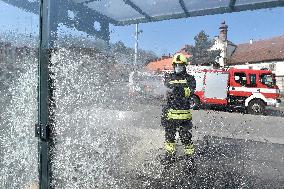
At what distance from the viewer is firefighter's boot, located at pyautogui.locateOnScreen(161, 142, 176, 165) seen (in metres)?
3.63

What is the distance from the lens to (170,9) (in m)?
2.09

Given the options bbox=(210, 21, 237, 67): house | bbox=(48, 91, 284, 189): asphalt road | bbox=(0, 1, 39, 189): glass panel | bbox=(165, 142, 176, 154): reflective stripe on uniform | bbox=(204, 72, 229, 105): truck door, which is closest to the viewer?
bbox=(0, 1, 39, 189): glass panel

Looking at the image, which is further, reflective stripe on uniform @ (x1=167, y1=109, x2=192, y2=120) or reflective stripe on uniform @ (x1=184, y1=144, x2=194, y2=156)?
reflective stripe on uniform @ (x1=184, y1=144, x2=194, y2=156)

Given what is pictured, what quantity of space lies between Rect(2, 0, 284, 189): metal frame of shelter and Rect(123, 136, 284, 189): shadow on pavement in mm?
1624

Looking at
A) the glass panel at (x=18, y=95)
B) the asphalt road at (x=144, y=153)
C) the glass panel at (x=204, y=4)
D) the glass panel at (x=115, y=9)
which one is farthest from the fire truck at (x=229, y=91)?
the glass panel at (x=18, y=95)

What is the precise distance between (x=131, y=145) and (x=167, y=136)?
47cm

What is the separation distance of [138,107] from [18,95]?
1165 millimetres

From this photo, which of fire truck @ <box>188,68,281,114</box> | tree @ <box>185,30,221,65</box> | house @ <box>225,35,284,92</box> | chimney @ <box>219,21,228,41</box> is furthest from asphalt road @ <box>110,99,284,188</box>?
chimney @ <box>219,21,228,41</box>

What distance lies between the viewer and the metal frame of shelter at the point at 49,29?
1661mm

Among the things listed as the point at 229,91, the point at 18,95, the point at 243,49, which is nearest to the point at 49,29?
the point at 18,95

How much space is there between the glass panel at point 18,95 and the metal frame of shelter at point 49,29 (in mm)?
62

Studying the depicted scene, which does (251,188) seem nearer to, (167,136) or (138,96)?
(167,136)

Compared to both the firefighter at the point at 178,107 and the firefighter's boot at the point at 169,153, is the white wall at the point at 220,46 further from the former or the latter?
the firefighter's boot at the point at 169,153

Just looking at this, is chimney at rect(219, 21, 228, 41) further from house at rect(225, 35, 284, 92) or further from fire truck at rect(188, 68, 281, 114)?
fire truck at rect(188, 68, 281, 114)
